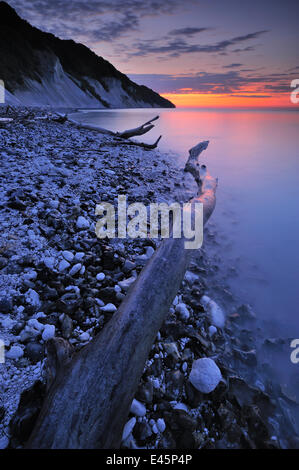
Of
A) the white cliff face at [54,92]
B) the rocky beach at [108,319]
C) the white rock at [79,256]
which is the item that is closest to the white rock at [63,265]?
the rocky beach at [108,319]

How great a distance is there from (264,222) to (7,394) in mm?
5218

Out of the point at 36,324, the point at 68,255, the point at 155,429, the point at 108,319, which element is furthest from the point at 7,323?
the point at 155,429

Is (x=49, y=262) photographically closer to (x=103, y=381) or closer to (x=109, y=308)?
(x=109, y=308)

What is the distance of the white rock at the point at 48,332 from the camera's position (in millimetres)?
1773

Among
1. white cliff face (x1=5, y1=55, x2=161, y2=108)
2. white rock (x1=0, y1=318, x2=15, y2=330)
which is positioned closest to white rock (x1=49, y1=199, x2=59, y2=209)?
white rock (x1=0, y1=318, x2=15, y2=330)

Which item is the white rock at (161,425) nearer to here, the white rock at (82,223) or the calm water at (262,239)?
the calm water at (262,239)

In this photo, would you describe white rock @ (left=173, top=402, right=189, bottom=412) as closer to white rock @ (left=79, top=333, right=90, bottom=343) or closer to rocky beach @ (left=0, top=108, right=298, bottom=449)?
rocky beach @ (left=0, top=108, right=298, bottom=449)

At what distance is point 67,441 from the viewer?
111cm

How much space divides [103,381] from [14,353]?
74 cm

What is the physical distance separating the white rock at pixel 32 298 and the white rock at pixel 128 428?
1151mm

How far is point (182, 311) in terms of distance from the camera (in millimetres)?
2342

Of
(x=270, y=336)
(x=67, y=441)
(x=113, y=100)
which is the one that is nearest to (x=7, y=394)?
(x=67, y=441)

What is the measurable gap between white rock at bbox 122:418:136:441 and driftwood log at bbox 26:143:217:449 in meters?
0.11

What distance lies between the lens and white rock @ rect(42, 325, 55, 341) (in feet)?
5.82
